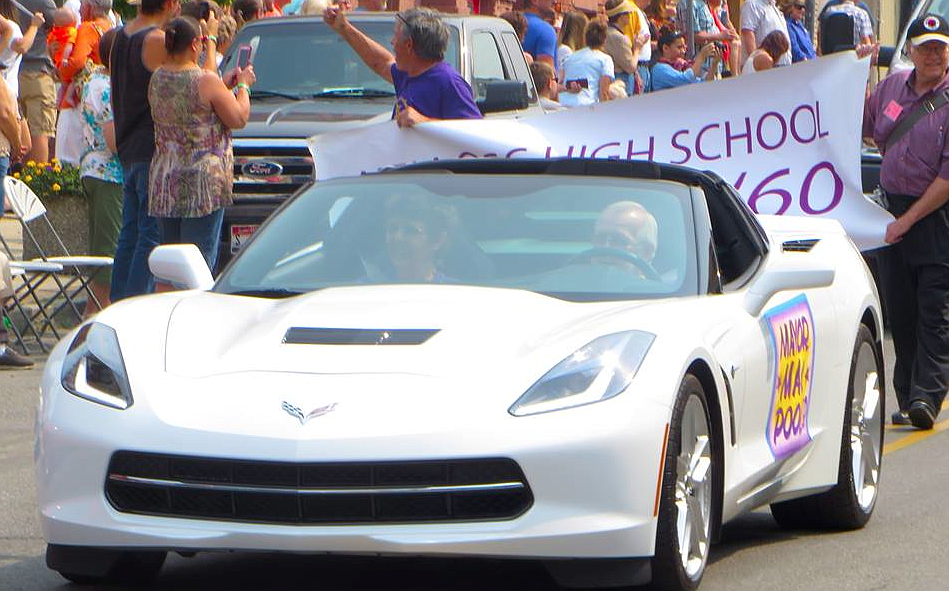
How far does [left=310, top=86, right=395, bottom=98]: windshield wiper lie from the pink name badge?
5080mm

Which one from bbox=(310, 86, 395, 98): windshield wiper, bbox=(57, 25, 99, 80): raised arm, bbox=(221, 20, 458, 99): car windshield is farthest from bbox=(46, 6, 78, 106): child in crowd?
bbox=(310, 86, 395, 98): windshield wiper

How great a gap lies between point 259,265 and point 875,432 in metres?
2.56

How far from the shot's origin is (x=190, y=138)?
36.9 feet

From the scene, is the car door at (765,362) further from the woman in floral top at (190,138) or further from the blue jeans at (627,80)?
the blue jeans at (627,80)

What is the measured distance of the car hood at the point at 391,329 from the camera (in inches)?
223

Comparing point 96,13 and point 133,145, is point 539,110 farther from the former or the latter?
point 133,145

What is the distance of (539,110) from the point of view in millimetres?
15625

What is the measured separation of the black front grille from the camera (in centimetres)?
536

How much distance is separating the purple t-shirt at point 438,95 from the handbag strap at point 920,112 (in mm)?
2258

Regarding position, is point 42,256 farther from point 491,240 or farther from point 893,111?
point 491,240

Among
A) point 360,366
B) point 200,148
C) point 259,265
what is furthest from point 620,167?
point 200,148

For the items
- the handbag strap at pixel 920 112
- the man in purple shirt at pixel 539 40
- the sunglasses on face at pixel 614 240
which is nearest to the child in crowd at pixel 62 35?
the man in purple shirt at pixel 539 40

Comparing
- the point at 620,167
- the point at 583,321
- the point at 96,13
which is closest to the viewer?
the point at 583,321

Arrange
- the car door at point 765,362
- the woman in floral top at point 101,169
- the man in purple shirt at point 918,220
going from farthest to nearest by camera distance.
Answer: the woman in floral top at point 101,169, the man in purple shirt at point 918,220, the car door at point 765,362
